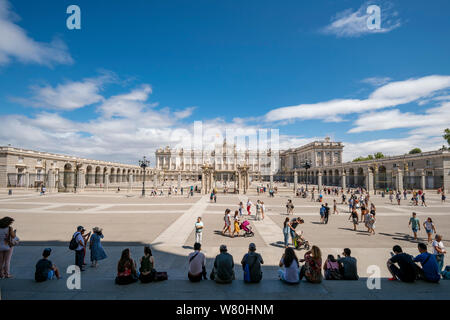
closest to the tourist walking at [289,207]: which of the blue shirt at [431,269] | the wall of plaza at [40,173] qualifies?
the blue shirt at [431,269]

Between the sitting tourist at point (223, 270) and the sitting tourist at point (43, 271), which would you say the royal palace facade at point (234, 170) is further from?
the sitting tourist at point (223, 270)

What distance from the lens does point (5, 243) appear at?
223 inches

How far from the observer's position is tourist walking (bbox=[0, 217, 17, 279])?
5.61 meters

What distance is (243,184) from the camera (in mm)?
35750

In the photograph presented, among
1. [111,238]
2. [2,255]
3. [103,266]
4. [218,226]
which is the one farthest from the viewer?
[218,226]

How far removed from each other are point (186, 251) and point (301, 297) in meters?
5.22

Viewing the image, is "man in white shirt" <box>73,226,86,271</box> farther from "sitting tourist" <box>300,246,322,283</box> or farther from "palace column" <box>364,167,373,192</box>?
"palace column" <box>364,167,373,192</box>

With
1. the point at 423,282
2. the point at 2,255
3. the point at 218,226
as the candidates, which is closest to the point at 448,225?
the point at 423,282

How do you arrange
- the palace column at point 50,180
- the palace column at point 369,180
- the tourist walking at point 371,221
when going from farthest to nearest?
the palace column at point 50,180, the palace column at point 369,180, the tourist walking at point 371,221

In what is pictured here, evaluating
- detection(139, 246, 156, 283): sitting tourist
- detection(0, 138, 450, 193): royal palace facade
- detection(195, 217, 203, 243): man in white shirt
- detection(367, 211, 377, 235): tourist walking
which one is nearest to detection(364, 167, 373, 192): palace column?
detection(0, 138, 450, 193): royal palace facade

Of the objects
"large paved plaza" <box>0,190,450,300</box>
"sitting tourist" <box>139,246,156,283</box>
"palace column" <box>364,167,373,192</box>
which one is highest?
"palace column" <box>364,167,373,192</box>

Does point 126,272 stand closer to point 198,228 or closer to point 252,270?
point 252,270

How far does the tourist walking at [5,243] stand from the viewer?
18.4 feet
